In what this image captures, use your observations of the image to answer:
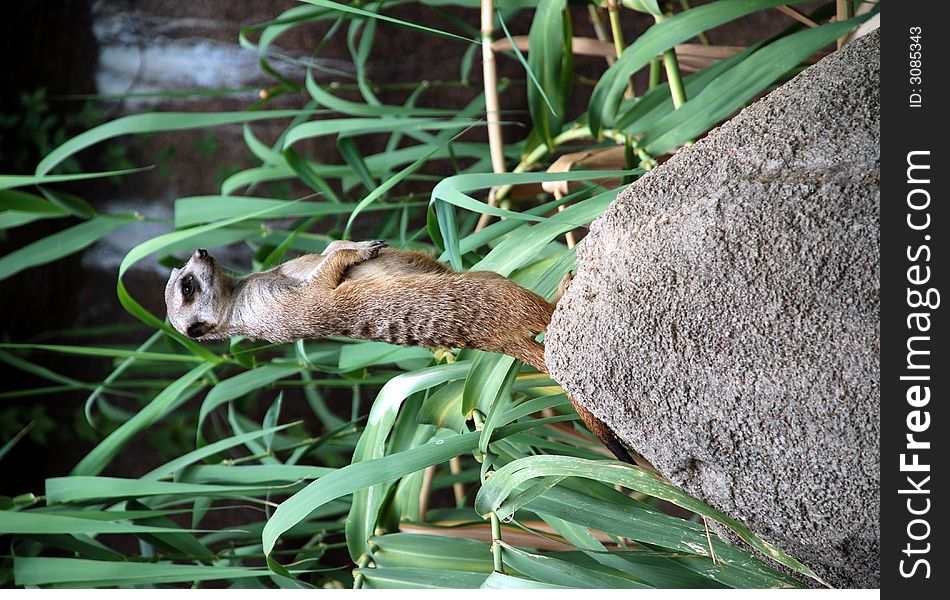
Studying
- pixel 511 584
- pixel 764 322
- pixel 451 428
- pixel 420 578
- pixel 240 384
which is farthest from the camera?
pixel 240 384

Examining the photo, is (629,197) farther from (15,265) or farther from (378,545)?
(15,265)

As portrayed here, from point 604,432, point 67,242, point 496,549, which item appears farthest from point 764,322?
point 67,242

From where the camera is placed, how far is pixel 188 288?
0.99 metres

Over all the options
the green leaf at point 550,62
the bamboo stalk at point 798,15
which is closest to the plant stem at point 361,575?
the green leaf at point 550,62

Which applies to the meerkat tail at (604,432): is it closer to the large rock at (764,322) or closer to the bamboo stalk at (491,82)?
the large rock at (764,322)

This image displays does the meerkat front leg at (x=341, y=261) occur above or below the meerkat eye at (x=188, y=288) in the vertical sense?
above

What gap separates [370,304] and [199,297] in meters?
0.37

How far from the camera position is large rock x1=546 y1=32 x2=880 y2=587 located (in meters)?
0.49

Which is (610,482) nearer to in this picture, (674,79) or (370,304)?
(370,304)

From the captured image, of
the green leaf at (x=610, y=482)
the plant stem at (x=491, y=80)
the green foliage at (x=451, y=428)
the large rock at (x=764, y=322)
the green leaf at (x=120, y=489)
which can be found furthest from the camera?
the plant stem at (x=491, y=80)

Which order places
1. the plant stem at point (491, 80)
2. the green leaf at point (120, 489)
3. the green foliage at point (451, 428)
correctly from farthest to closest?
the plant stem at point (491, 80) < the green leaf at point (120, 489) < the green foliage at point (451, 428)

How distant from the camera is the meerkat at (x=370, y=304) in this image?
65 centimetres

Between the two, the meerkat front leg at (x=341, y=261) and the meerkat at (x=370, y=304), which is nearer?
the meerkat at (x=370, y=304)

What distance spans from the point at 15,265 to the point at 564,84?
787 mm
